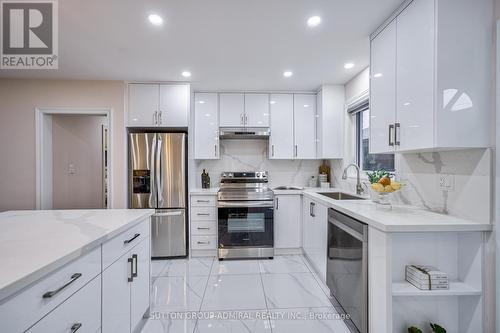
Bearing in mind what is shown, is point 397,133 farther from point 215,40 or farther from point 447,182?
point 215,40

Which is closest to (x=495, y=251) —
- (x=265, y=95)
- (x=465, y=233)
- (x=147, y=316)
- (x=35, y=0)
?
(x=465, y=233)

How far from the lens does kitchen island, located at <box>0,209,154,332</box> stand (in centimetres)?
81

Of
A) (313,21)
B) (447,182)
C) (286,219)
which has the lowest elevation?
(286,219)

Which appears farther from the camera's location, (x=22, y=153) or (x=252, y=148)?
(x=252, y=148)

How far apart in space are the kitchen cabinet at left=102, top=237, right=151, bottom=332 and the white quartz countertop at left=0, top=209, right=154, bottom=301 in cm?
22

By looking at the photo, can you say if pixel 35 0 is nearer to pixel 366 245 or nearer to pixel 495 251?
pixel 366 245

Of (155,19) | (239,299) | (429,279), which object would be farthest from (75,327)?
(155,19)

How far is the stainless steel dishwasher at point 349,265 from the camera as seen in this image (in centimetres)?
158

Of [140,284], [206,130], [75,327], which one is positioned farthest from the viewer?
[206,130]

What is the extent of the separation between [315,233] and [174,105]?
248 centimetres

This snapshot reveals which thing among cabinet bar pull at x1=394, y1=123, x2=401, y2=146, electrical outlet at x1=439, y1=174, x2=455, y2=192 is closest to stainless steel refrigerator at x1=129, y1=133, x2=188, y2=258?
cabinet bar pull at x1=394, y1=123, x2=401, y2=146

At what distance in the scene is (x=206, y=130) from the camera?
3564 millimetres

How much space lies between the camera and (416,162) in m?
1.93

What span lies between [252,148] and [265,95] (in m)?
0.87
